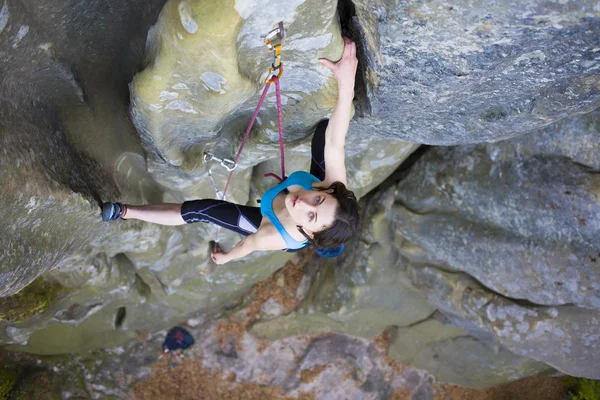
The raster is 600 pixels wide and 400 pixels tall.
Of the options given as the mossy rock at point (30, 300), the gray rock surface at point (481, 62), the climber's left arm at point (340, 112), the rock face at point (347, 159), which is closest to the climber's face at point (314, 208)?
the climber's left arm at point (340, 112)

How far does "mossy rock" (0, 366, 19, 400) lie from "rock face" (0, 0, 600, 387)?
0.62m

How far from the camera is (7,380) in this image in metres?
6.96

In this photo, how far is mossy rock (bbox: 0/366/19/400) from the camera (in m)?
6.80

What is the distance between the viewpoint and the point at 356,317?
7.02 meters

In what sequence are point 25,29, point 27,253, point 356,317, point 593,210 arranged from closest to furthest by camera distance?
1. point 25,29
2. point 27,253
3. point 593,210
4. point 356,317

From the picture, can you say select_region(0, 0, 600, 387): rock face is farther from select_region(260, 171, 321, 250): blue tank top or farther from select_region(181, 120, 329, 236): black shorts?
select_region(260, 171, 321, 250): blue tank top

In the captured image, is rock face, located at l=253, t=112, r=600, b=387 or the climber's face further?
rock face, located at l=253, t=112, r=600, b=387

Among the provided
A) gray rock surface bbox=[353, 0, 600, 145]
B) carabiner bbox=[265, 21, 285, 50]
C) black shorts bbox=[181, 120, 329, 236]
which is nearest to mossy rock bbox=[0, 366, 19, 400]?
black shorts bbox=[181, 120, 329, 236]

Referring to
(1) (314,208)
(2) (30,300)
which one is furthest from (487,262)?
(2) (30,300)

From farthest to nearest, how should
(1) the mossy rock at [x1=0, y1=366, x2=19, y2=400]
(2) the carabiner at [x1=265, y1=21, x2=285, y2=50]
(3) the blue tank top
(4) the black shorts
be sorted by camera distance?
1. (1) the mossy rock at [x1=0, y1=366, x2=19, y2=400]
2. (4) the black shorts
3. (3) the blue tank top
4. (2) the carabiner at [x1=265, y1=21, x2=285, y2=50]

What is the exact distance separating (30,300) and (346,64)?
186 inches

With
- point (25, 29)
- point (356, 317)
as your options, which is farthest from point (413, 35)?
point (356, 317)

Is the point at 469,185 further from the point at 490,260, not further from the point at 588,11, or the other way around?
the point at 588,11

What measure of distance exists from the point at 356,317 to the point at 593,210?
3.81 metres
